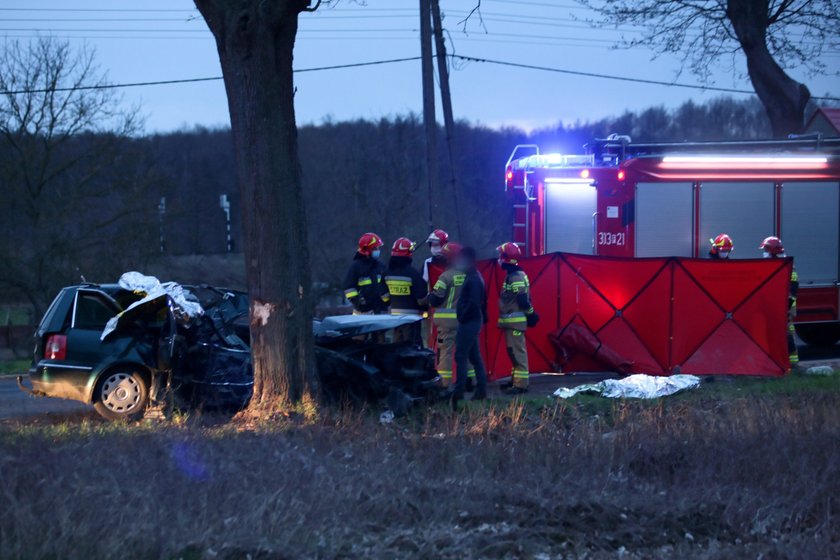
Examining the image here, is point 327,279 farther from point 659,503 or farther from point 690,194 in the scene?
point 659,503

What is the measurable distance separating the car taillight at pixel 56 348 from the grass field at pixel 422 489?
1063 mm

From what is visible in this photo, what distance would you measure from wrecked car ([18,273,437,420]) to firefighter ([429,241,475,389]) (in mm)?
1212

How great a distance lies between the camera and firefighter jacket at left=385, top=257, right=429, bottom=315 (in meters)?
10.8

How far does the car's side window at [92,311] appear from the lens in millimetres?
9086

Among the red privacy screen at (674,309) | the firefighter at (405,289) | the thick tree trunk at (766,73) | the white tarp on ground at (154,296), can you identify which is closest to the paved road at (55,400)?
the red privacy screen at (674,309)

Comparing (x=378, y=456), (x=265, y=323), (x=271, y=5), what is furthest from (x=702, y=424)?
(x=271, y=5)

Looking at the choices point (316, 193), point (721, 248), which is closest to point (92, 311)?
point (721, 248)

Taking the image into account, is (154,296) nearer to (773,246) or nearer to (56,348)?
(56,348)

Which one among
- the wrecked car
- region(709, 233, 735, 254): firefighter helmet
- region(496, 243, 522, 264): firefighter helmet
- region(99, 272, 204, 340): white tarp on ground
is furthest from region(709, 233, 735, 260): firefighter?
region(99, 272, 204, 340): white tarp on ground

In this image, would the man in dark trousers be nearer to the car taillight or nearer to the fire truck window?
the car taillight

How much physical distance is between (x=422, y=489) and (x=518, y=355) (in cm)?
517

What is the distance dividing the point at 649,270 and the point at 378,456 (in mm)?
6156

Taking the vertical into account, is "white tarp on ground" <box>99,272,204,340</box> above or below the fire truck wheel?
above

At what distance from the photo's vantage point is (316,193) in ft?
128
